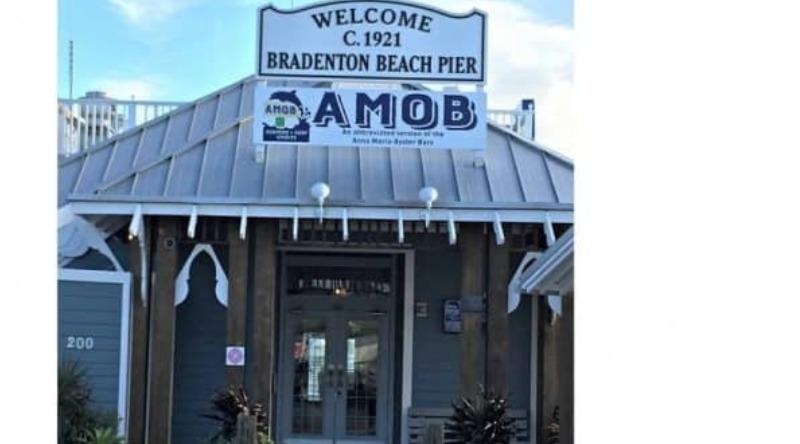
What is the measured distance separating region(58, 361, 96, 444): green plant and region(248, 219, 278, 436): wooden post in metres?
1.81

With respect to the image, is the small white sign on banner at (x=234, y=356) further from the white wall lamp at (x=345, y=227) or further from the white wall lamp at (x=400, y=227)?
the white wall lamp at (x=400, y=227)

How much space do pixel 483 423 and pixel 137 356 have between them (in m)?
3.88

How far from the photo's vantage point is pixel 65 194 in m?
12.5

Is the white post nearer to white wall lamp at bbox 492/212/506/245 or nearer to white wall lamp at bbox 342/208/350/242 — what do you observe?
white wall lamp at bbox 342/208/350/242

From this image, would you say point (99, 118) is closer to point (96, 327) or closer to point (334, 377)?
point (96, 327)

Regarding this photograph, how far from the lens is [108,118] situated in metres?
→ 14.2

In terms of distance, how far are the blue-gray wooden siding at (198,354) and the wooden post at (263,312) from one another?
132 centimetres

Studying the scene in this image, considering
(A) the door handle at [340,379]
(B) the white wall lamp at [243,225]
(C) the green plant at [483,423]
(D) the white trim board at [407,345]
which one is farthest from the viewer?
(A) the door handle at [340,379]

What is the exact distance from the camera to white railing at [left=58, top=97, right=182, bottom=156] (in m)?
13.9

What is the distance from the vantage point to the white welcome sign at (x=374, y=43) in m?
11.8

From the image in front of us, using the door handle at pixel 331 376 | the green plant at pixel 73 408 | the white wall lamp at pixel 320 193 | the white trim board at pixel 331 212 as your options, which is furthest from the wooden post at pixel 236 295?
the door handle at pixel 331 376

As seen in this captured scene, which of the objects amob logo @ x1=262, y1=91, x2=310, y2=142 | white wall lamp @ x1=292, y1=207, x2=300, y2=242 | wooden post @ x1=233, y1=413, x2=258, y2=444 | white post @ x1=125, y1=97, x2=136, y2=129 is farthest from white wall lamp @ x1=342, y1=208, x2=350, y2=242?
white post @ x1=125, y1=97, x2=136, y2=129

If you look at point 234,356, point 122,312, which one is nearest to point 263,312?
point 234,356
